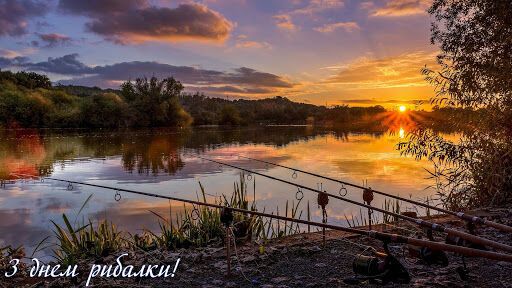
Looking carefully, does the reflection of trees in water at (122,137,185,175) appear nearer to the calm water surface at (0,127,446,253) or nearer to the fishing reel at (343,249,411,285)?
the calm water surface at (0,127,446,253)

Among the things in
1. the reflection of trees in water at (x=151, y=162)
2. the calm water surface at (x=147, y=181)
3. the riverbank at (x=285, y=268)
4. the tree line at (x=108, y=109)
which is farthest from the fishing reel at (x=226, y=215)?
the tree line at (x=108, y=109)

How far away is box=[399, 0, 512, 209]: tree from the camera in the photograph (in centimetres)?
1099

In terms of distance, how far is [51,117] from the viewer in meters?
73.6

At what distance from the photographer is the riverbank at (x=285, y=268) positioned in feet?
18.5

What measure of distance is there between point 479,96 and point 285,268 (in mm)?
8671

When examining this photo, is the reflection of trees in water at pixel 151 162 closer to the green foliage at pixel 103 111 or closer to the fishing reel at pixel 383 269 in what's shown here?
the fishing reel at pixel 383 269

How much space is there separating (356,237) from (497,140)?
240 inches

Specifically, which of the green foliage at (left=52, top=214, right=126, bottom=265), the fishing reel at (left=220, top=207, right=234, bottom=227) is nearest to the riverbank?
the green foliage at (left=52, top=214, right=126, bottom=265)

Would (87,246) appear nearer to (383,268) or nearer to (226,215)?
(226,215)

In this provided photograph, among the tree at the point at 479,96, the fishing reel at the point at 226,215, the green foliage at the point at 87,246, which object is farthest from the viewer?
the tree at the point at 479,96

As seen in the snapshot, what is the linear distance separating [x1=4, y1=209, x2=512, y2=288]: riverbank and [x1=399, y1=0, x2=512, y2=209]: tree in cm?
387

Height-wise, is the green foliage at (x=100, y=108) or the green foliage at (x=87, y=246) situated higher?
the green foliage at (x=100, y=108)

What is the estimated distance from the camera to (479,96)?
12.1m

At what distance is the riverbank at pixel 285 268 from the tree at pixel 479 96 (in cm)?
387
